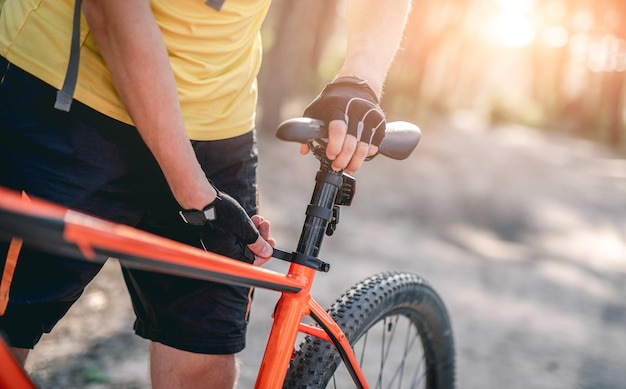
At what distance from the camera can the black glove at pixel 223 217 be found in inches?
53.4

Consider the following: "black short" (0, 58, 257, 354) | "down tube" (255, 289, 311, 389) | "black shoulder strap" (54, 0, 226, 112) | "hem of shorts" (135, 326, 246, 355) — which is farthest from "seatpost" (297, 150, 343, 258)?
"black shoulder strap" (54, 0, 226, 112)

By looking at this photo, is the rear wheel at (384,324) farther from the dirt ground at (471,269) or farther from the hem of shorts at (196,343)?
the dirt ground at (471,269)

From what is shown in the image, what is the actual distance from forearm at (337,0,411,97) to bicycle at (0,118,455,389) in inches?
7.2

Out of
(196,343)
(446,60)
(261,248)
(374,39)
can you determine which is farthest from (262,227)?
(446,60)

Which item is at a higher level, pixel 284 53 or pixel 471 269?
pixel 284 53

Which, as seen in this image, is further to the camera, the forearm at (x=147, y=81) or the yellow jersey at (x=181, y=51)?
the yellow jersey at (x=181, y=51)

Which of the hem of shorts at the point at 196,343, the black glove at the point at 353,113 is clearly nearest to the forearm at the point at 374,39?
the black glove at the point at 353,113

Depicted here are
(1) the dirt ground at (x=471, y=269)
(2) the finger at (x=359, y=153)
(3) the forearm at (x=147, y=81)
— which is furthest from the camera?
(1) the dirt ground at (x=471, y=269)

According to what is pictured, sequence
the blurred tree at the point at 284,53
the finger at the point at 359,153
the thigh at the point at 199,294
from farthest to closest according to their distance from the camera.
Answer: the blurred tree at the point at 284,53, the thigh at the point at 199,294, the finger at the point at 359,153

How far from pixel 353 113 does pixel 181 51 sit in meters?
0.41

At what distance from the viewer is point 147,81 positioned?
126 centimetres

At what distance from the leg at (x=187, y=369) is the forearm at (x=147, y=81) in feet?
1.71

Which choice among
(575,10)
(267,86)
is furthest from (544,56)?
(267,86)

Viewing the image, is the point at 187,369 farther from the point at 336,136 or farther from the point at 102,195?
the point at 336,136
